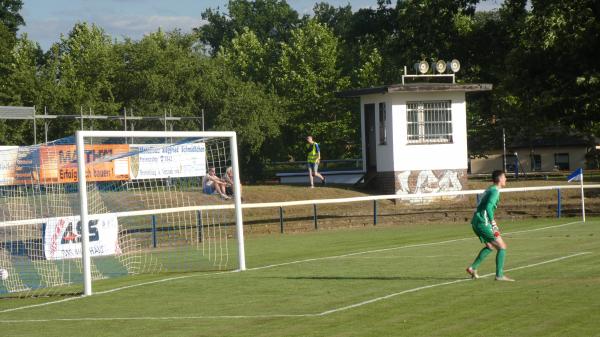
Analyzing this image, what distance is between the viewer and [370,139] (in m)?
42.6

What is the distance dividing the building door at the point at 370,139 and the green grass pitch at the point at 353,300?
58.7ft

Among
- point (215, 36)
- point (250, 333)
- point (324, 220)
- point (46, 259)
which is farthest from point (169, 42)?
point (215, 36)

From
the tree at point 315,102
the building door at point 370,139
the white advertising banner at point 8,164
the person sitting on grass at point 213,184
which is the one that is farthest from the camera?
the tree at point 315,102

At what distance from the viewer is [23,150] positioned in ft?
67.2

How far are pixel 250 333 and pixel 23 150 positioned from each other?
935cm

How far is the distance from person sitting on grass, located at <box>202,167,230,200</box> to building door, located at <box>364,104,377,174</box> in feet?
47.9

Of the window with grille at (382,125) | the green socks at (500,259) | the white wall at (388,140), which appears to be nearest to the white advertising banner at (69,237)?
the green socks at (500,259)

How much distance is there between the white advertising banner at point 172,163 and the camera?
25469 mm

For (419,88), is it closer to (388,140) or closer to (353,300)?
(388,140)

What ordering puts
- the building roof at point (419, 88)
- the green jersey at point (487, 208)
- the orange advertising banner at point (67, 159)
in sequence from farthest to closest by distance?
the building roof at point (419, 88)
the orange advertising banner at point (67, 159)
the green jersey at point (487, 208)

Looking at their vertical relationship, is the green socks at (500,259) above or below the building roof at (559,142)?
below

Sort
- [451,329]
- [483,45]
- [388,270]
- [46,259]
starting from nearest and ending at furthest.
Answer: [451,329]
[388,270]
[46,259]
[483,45]

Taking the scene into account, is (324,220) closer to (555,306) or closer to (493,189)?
(493,189)

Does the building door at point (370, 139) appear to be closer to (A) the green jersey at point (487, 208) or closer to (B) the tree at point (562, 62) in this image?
(B) the tree at point (562, 62)
